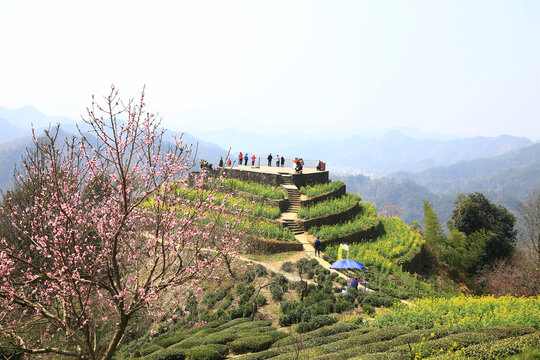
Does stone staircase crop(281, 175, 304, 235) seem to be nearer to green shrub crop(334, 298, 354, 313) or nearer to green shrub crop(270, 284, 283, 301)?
green shrub crop(270, 284, 283, 301)

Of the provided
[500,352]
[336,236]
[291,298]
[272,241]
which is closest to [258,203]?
[272,241]

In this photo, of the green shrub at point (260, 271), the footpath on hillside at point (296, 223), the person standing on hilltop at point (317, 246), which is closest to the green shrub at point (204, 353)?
the green shrub at point (260, 271)

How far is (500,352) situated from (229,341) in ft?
29.0

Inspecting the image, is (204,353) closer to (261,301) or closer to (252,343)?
(252,343)

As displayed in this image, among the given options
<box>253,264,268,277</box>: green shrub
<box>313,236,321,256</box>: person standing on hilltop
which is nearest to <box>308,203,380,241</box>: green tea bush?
<box>313,236,321,256</box>: person standing on hilltop

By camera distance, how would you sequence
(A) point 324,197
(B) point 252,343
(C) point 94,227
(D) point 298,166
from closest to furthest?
(C) point 94,227 < (B) point 252,343 < (A) point 324,197 < (D) point 298,166

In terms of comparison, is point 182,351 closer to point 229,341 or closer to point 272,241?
point 229,341

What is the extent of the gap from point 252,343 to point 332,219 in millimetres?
17311

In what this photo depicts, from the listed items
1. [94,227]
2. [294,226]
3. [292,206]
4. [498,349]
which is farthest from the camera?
[292,206]

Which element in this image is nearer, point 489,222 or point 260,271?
point 260,271

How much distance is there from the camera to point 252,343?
12.0 m

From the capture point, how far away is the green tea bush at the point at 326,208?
2680cm

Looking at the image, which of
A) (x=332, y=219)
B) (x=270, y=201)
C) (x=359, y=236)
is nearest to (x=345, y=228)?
(x=359, y=236)

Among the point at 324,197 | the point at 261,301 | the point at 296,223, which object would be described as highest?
the point at 324,197
